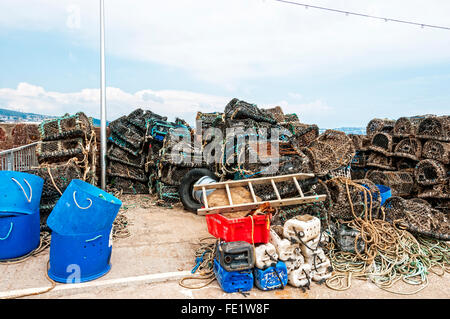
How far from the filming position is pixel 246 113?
585 cm

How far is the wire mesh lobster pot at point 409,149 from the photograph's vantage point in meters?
6.73

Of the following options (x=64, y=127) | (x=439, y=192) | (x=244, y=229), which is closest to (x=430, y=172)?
(x=439, y=192)

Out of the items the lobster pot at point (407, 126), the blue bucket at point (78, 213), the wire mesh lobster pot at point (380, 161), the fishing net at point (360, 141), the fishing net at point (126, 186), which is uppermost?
the lobster pot at point (407, 126)

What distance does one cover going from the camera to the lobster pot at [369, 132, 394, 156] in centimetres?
745

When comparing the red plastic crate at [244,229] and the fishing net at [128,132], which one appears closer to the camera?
the red plastic crate at [244,229]

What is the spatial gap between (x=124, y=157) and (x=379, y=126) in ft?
23.6

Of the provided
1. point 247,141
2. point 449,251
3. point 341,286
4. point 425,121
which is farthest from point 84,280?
point 425,121

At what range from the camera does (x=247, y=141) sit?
515 centimetres

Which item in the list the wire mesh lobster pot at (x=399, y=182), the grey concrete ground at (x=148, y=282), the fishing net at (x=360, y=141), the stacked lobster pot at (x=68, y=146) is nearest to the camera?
the grey concrete ground at (x=148, y=282)

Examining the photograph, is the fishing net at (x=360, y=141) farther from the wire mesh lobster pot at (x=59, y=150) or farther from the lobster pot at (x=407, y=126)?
the wire mesh lobster pot at (x=59, y=150)

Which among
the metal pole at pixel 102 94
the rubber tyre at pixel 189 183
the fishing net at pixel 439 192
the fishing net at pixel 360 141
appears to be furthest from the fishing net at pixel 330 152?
the metal pole at pixel 102 94

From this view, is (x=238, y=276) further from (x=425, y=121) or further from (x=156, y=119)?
(x=425, y=121)

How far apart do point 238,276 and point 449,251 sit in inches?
125

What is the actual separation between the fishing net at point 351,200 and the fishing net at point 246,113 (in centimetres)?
204
